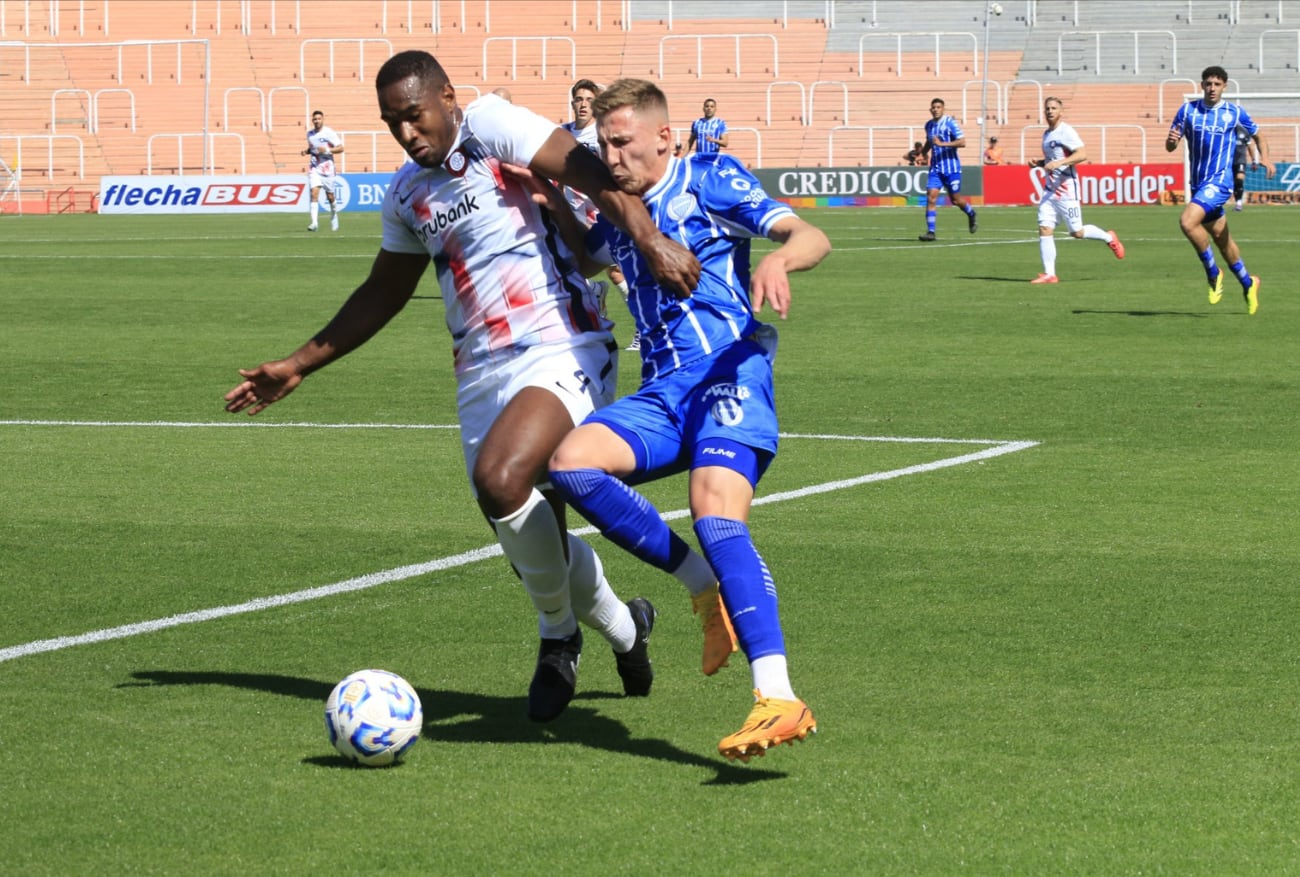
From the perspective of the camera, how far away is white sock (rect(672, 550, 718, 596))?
5246mm

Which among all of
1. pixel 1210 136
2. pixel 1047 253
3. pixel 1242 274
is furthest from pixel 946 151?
pixel 1242 274

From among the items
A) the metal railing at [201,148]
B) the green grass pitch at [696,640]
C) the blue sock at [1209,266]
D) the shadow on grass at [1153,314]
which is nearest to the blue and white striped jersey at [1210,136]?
the blue sock at [1209,266]

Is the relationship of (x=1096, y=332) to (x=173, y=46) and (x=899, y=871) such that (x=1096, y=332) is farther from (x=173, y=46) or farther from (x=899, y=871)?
(x=173, y=46)

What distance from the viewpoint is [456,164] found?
223 inches

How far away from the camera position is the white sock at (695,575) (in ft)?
17.2

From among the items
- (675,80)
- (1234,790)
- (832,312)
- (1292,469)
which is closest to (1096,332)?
(832,312)

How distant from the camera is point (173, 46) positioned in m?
52.2

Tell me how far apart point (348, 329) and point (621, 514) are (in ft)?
4.39

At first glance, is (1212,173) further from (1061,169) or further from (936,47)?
(936,47)

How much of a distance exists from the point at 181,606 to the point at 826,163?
4211 centimetres


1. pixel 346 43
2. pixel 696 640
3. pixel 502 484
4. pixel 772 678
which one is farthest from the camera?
pixel 346 43

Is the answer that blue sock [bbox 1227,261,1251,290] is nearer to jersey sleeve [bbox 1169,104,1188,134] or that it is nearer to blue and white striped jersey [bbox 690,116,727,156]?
jersey sleeve [bbox 1169,104,1188,134]

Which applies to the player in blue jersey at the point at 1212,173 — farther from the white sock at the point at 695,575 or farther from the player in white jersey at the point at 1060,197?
the white sock at the point at 695,575

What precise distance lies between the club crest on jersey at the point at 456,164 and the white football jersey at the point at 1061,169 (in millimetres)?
16805
